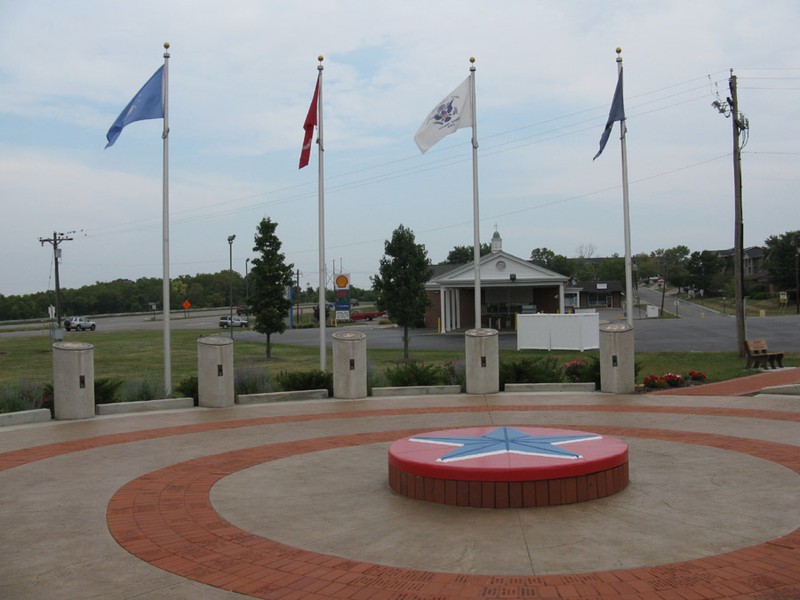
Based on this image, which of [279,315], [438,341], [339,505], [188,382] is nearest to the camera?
[339,505]

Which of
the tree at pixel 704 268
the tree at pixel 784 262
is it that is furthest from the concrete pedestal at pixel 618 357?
the tree at pixel 704 268

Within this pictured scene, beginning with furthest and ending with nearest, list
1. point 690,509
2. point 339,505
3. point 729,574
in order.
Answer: point 339,505 → point 690,509 → point 729,574

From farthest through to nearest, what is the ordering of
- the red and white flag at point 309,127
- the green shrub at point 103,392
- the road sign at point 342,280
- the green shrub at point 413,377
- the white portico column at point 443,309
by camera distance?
the road sign at point 342,280 → the white portico column at point 443,309 → the red and white flag at point 309,127 → the green shrub at point 413,377 → the green shrub at point 103,392

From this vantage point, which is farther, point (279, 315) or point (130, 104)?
point (279, 315)

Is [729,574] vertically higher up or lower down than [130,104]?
lower down

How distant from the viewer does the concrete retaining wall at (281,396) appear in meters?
15.8

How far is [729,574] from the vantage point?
5.18m

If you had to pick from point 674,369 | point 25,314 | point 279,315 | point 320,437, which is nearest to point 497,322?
point 279,315

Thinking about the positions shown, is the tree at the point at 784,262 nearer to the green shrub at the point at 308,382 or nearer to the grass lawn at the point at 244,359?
the grass lawn at the point at 244,359

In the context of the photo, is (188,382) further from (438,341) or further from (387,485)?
(438,341)

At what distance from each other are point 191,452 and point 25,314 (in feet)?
400

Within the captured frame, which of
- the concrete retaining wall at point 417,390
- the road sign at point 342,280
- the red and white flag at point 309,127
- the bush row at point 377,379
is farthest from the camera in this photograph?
the road sign at point 342,280

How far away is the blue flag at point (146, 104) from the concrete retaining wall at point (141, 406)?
19.8 feet

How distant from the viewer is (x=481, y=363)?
53.1 ft
